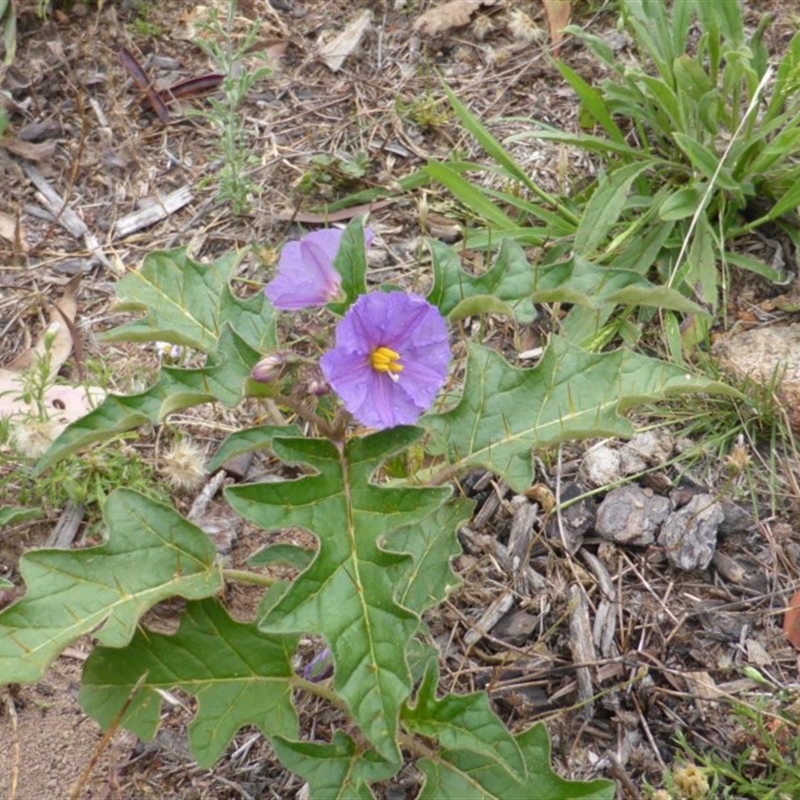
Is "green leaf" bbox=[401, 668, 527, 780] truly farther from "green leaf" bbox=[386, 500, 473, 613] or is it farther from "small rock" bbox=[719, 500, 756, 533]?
"small rock" bbox=[719, 500, 756, 533]

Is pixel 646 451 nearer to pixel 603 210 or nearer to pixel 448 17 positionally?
pixel 603 210

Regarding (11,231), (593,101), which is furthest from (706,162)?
(11,231)

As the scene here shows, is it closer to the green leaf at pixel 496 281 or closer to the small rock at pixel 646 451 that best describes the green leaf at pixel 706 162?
the small rock at pixel 646 451

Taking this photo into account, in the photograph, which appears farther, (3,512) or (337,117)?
(337,117)

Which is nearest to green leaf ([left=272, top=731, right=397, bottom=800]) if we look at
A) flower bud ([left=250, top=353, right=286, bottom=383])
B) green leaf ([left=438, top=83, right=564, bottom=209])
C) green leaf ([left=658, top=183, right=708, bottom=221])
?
flower bud ([left=250, top=353, right=286, bottom=383])

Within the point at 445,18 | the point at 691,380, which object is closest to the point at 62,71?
the point at 445,18

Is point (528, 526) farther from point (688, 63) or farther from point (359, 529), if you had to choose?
point (688, 63)
